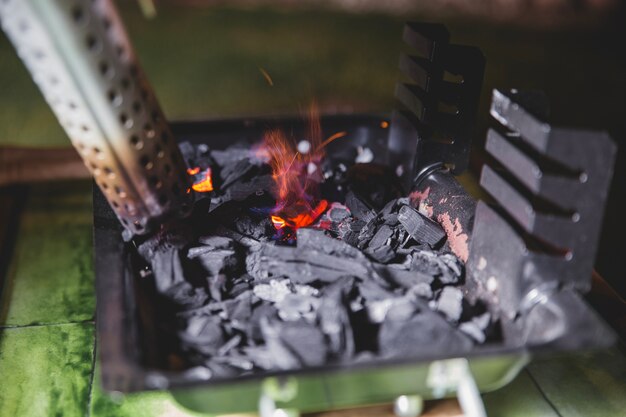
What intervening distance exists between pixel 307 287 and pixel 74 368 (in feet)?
2.16

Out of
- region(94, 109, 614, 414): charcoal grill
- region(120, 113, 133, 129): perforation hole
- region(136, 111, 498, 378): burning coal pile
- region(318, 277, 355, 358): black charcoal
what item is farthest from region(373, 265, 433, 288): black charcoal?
region(120, 113, 133, 129): perforation hole

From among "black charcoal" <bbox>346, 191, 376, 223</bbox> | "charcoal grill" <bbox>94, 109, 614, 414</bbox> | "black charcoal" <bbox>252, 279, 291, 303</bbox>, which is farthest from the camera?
"black charcoal" <bbox>346, 191, 376, 223</bbox>

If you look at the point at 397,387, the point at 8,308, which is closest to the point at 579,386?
the point at 397,387

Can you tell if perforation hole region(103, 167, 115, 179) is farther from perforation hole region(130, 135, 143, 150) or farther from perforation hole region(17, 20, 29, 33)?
perforation hole region(17, 20, 29, 33)

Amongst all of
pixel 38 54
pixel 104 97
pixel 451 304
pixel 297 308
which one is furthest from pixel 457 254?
pixel 38 54

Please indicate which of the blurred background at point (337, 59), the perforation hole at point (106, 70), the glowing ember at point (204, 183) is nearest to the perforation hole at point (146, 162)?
the perforation hole at point (106, 70)

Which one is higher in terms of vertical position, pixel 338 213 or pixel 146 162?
pixel 146 162

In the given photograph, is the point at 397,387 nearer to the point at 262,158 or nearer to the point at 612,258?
the point at 262,158

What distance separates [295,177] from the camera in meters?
1.68

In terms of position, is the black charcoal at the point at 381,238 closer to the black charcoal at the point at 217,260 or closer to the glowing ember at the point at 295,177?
the glowing ember at the point at 295,177

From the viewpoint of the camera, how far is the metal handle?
94 centimetres

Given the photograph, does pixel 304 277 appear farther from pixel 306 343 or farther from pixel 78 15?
pixel 78 15

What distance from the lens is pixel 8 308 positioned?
5.39 ft

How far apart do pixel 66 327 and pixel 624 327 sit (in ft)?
4.97
